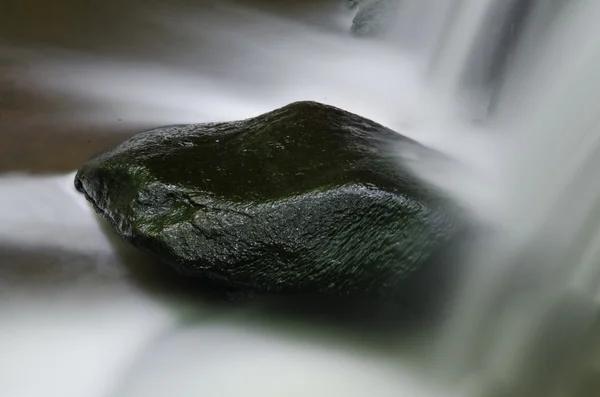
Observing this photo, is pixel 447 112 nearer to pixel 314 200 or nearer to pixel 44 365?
pixel 314 200

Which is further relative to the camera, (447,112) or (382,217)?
(447,112)

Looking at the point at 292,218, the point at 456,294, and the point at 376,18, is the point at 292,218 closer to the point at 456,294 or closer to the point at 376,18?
the point at 456,294

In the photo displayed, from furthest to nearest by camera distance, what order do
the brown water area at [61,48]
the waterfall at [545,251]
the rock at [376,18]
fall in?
1. the rock at [376,18]
2. the brown water area at [61,48]
3. the waterfall at [545,251]

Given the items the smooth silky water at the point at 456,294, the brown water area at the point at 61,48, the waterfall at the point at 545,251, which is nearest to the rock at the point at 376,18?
the brown water area at the point at 61,48

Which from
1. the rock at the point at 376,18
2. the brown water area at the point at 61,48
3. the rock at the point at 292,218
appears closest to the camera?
the rock at the point at 292,218

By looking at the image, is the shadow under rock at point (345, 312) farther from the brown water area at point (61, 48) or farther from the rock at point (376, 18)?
the rock at point (376, 18)

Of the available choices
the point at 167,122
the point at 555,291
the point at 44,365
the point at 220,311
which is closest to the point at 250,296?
the point at 220,311

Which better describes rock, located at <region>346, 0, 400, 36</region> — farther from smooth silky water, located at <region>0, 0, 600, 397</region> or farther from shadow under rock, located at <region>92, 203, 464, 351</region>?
shadow under rock, located at <region>92, 203, 464, 351</region>
